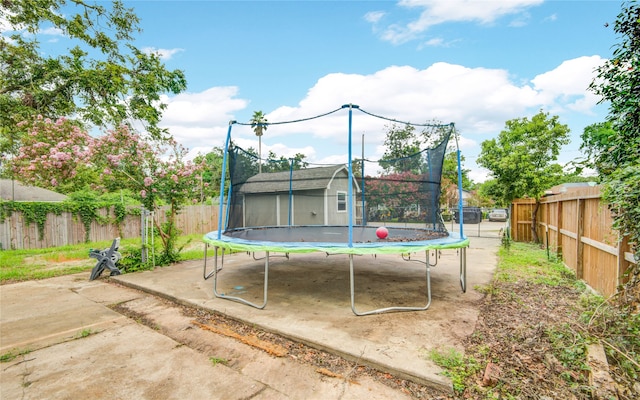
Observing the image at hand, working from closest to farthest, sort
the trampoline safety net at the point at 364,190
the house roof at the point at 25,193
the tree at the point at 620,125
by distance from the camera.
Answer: the tree at the point at 620,125, the trampoline safety net at the point at 364,190, the house roof at the point at 25,193

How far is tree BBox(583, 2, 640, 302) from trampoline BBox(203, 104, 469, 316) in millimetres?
1128

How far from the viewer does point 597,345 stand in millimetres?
1771

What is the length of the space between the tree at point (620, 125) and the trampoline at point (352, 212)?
3.70ft

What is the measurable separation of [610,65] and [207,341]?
153 inches

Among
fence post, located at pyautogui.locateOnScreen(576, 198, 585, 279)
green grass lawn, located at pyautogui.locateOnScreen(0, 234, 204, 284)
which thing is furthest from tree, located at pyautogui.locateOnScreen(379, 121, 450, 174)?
green grass lawn, located at pyautogui.locateOnScreen(0, 234, 204, 284)

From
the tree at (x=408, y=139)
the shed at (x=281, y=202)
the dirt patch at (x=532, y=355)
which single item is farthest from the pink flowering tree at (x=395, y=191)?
the tree at (x=408, y=139)

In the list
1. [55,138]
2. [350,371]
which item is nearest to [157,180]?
[350,371]

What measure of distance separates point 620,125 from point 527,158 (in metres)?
5.64

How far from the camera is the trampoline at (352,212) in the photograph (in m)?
2.82

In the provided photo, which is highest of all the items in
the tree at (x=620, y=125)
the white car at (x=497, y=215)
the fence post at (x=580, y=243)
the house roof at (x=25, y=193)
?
the tree at (x=620, y=125)

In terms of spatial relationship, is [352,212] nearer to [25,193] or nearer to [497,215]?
[25,193]

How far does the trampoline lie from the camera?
9.25ft

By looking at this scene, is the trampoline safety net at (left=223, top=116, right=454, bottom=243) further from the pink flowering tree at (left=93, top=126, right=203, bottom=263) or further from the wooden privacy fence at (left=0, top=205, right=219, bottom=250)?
the wooden privacy fence at (left=0, top=205, right=219, bottom=250)

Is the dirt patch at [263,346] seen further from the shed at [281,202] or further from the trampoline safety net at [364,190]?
the shed at [281,202]
